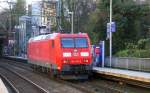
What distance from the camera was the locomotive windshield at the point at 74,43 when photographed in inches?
1215

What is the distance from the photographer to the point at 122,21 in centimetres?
4738

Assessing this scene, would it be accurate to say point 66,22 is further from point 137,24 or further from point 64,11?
point 137,24

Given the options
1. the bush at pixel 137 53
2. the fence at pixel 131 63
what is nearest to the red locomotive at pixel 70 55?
the fence at pixel 131 63

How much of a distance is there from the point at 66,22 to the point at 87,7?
12.0 feet

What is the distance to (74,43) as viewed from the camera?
31188 millimetres

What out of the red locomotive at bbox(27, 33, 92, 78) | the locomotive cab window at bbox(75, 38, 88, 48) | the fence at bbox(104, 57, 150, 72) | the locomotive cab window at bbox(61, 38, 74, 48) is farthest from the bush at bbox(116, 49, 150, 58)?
the locomotive cab window at bbox(61, 38, 74, 48)

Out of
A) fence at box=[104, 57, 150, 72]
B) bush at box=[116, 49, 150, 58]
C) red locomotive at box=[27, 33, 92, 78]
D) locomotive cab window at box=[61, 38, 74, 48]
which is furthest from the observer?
bush at box=[116, 49, 150, 58]

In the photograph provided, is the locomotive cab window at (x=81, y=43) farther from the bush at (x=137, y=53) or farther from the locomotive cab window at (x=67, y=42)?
the bush at (x=137, y=53)

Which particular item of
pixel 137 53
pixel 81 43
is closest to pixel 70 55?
pixel 81 43

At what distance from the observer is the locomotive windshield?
101 feet

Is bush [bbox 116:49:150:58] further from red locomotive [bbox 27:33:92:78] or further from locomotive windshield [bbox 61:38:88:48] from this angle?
red locomotive [bbox 27:33:92:78]

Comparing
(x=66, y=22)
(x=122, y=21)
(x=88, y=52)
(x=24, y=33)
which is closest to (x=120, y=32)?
(x=122, y=21)

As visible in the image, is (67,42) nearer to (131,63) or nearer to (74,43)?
(74,43)

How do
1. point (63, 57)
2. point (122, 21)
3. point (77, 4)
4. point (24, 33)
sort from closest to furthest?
1. point (63, 57)
2. point (122, 21)
3. point (77, 4)
4. point (24, 33)
